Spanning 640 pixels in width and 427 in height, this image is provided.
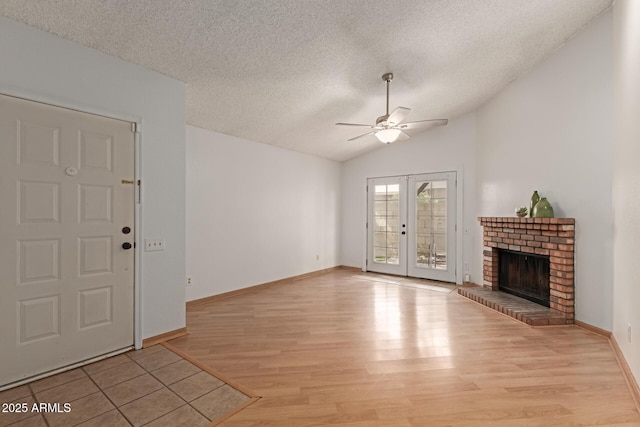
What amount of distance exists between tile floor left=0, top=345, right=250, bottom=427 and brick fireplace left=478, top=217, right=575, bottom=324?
369 cm

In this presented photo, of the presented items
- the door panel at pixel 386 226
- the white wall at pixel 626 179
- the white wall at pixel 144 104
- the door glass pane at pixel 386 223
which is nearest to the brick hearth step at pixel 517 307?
the white wall at pixel 626 179

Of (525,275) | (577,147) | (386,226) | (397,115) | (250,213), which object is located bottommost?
(525,275)

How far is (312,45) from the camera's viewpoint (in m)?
2.83

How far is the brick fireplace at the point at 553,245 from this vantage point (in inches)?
136

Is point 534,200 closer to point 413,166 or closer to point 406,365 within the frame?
point 413,166

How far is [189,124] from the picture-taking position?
404 cm

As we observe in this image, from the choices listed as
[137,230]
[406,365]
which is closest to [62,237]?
[137,230]

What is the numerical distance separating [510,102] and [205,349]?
5157mm

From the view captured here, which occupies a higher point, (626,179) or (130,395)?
(626,179)

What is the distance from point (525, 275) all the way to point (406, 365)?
112 inches

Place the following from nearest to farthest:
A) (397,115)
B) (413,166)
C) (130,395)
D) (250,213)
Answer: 1. (130,395)
2. (397,115)
3. (250,213)
4. (413,166)

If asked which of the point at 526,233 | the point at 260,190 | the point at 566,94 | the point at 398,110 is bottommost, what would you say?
the point at 526,233

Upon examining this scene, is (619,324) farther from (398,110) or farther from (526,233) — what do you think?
(398,110)

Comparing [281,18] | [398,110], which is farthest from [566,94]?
[281,18]
